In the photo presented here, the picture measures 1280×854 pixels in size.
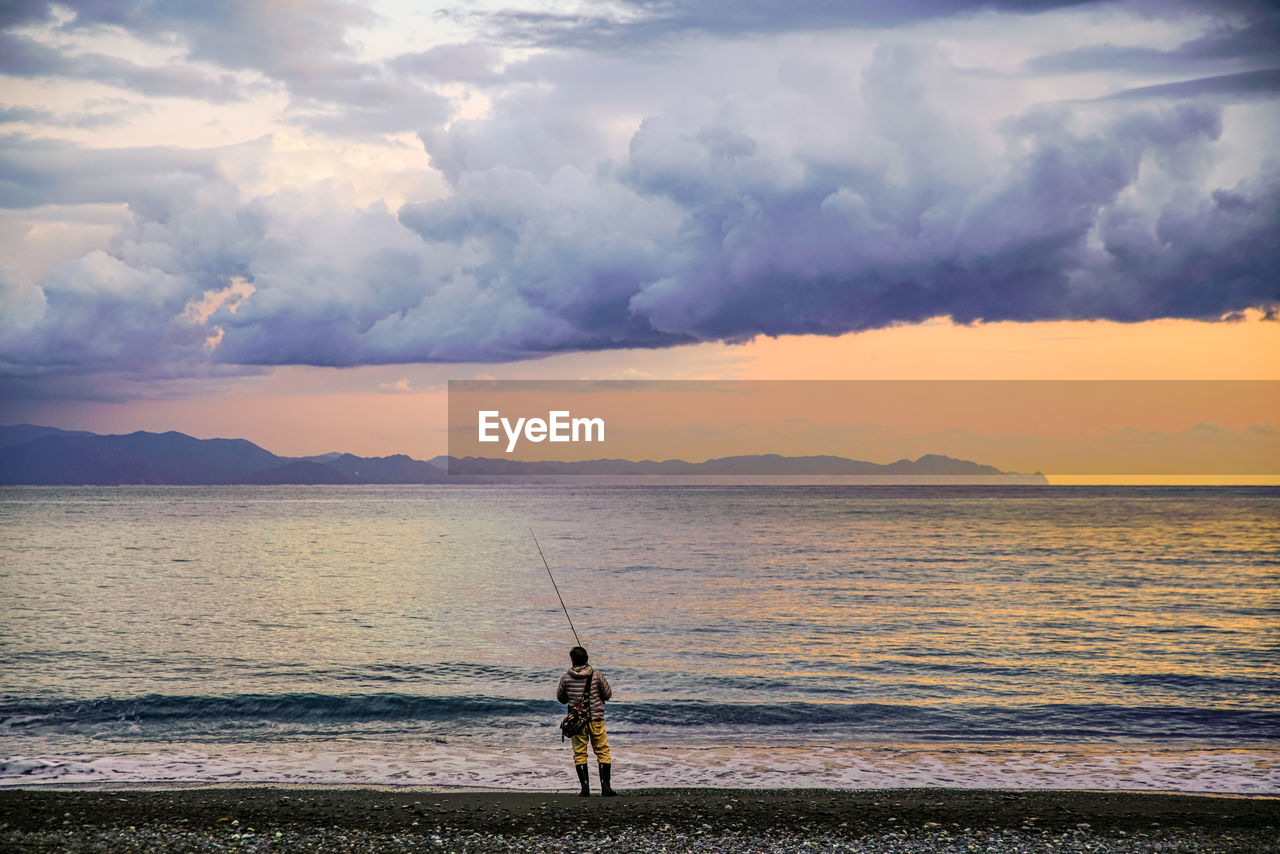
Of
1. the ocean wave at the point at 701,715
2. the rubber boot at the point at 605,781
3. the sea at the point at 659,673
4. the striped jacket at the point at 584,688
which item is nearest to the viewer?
the striped jacket at the point at 584,688

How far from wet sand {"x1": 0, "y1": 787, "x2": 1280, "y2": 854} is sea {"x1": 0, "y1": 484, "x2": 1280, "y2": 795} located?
150cm

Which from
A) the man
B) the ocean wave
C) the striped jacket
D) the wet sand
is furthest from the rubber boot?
the ocean wave

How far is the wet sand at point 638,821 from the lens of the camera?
1173cm

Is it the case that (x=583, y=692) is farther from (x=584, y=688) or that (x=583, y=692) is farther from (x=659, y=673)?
(x=659, y=673)

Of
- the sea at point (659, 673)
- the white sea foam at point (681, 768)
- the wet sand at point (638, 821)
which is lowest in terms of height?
the sea at point (659, 673)

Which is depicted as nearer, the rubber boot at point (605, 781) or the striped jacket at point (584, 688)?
the striped jacket at point (584, 688)

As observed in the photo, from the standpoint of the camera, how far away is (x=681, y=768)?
645 inches

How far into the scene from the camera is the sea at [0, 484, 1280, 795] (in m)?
16.8

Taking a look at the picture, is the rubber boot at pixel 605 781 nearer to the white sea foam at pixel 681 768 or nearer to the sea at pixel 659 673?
A: the white sea foam at pixel 681 768

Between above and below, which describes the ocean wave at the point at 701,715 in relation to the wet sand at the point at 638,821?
below

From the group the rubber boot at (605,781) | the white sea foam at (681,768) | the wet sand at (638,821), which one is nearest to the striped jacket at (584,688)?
the rubber boot at (605,781)

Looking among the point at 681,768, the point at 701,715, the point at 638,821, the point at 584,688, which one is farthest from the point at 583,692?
the point at 701,715

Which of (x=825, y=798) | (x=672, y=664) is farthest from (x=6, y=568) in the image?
(x=825, y=798)

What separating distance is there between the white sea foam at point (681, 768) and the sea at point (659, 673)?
8cm
